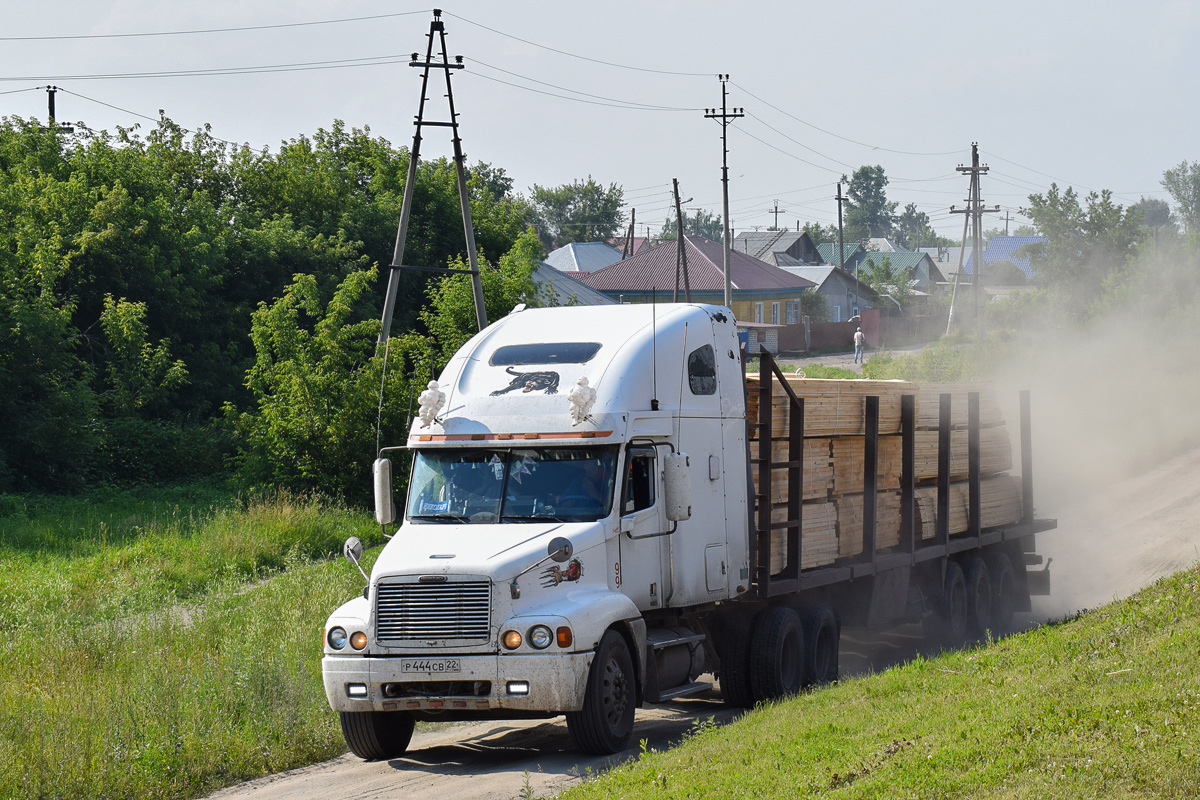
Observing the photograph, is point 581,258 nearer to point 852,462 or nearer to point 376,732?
point 852,462

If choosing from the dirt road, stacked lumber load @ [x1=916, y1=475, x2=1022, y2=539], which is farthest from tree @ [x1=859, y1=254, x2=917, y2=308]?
stacked lumber load @ [x1=916, y1=475, x2=1022, y2=539]

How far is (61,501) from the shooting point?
84.9ft

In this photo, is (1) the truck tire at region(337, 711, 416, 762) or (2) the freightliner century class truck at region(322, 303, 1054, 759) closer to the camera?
(2) the freightliner century class truck at region(322, 303, 1054, 759)

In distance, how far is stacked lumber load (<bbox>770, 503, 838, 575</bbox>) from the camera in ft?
38.9

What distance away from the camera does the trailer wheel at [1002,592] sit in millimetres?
16828

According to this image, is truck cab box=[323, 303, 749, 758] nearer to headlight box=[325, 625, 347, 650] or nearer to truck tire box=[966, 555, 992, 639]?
headlight box=[325, 625, 347, 650]

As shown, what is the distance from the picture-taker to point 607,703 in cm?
921

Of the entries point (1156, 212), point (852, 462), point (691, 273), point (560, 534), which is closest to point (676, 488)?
point (560, 534)

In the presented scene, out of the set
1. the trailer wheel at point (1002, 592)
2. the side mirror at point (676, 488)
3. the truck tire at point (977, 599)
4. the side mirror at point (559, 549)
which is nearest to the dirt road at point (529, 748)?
the trailer wheel at point (1002, 592)

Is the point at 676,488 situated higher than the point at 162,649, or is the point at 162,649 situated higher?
the point at 676,488

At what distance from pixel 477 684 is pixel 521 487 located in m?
1.71

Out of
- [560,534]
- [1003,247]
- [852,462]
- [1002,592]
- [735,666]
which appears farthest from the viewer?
[1003,247]

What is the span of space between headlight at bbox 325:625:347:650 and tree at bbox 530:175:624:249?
12311 centimetres

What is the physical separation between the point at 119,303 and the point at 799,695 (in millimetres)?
28133
